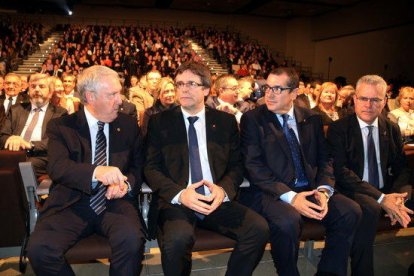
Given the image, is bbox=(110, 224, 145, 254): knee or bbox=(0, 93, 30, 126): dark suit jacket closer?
bbox=(110, 224, 145, 254): knee

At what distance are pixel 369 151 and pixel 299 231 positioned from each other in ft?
2.87

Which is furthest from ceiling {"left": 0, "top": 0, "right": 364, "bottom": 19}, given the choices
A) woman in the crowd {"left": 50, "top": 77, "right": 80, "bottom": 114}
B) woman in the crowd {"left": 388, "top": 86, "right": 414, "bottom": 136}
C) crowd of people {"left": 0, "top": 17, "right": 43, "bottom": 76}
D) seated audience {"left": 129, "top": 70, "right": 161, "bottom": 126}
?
woman in the crowd {"left": 388, "top": 86, "right": 414, "bottom": 136}

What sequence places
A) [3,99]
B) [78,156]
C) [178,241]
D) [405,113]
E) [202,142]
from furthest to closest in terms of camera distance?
[3,99]
[405,113]
[202,142]
[78,156]
[178,241]

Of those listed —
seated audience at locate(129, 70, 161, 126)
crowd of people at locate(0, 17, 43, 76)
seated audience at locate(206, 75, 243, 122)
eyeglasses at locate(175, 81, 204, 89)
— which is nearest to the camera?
eyeglasses at locate(175, 81, 204, 89)

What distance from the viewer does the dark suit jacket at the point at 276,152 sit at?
7.38 feet

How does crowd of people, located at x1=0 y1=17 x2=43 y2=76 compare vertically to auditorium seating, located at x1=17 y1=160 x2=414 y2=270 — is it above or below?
above

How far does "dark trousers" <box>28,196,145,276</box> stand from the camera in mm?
1677

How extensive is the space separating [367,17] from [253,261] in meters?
16.3

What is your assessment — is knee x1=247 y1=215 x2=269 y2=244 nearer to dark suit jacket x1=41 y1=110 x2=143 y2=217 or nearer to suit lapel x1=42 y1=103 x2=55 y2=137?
dark suit jacket x1=41 y1=110 x2=143 y2=217

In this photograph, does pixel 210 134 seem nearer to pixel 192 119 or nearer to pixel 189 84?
pixel 192 119

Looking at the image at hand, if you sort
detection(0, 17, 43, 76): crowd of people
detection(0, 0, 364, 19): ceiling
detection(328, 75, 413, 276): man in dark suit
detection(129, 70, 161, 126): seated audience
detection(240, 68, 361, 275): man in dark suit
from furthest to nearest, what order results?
detection(0, 0, 364, 19): ceiling
detection(0, 17, 43, 76): crowd of people
detection(129, 70, 161, 126): seated audience
detection(328, 75, 413, 276): man in dark suit
detection(240, 68, 361, 275): man in dark suit

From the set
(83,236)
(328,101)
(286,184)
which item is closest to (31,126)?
(83,236)

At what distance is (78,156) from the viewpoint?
2014 mm

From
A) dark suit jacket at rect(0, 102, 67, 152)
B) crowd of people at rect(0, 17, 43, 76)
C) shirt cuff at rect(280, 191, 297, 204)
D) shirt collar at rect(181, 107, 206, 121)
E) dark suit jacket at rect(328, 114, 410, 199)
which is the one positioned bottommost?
shirt cuff at rect(280, 191, 297, 204)
